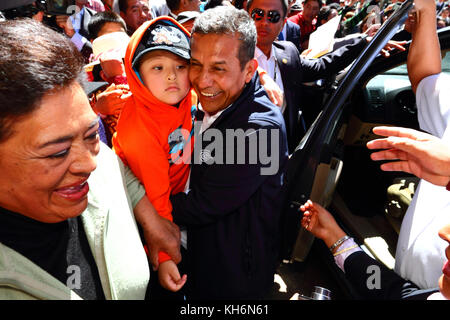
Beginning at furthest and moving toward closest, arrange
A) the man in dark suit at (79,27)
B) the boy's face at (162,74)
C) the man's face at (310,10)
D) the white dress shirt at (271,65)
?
the man's face at (310,10)
the man in dark suit at (79,27)
the white dress shirt at (271,65)
the boy's face at (162,74)

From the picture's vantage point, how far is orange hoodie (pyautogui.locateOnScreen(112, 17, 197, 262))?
1432mm

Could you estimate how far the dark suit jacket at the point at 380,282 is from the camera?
1.35 meters

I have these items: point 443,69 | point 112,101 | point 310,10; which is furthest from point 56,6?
point 310,10

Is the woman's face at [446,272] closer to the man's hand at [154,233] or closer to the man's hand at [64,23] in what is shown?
the man's hand at [154,233]

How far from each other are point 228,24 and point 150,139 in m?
0.70

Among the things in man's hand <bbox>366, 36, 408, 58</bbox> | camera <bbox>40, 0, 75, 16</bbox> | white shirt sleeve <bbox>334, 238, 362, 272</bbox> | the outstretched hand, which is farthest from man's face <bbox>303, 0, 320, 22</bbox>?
white shirt sleeve <bbox>334, 238, 362, 272</bbox>

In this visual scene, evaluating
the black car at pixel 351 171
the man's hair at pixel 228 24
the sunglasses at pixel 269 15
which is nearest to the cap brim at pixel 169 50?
the man's hair at pixel 228 24

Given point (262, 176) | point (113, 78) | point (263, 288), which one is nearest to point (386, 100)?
point (262, 176)

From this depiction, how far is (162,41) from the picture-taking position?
145cm

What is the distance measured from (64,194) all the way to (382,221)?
2339 millimetres

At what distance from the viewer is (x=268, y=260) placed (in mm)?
1750

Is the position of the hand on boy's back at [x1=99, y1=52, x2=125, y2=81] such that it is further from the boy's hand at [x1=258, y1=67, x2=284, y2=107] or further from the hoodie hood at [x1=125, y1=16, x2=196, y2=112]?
the boy's hand at [x1=258, y1=67, x2=284, y2=107]

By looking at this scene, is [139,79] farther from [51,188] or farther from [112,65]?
[51,188]
